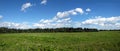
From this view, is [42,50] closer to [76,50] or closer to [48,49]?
[48,49]

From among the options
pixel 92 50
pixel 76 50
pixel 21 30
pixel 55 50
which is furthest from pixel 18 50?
pixel 21 30

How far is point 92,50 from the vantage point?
57.3 ft

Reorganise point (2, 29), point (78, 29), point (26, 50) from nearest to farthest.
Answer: point (26, 50)
point (2, 29)
point (78, 29)

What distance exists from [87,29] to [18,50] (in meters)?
130

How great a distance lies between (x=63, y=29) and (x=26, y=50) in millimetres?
126572

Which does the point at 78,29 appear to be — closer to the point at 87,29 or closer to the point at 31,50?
the point at 87,29

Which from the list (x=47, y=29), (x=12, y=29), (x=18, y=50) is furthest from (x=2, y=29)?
(x=18, y=50)

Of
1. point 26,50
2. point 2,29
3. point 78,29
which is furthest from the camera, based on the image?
point 78,29

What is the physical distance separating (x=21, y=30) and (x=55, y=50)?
120929 mm

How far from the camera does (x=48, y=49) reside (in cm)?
1678

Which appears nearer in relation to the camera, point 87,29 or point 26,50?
point 26,50

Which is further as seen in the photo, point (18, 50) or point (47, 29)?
point (47, 29)

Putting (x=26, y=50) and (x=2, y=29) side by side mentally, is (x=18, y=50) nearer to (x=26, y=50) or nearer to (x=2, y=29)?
(x=26, y=50)

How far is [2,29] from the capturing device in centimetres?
13375
